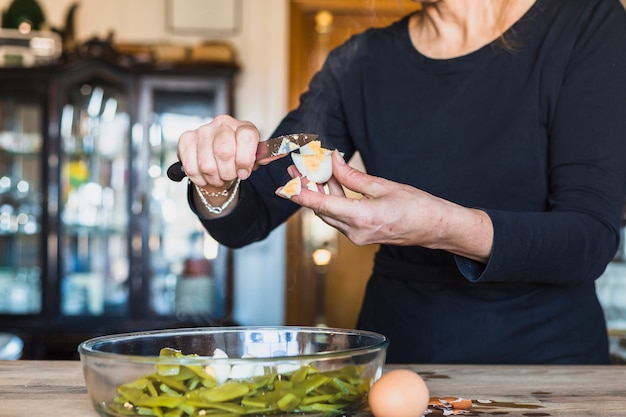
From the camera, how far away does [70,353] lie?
4047 mm

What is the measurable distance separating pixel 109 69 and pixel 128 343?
336cm

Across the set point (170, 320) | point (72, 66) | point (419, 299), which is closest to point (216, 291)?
point (170, 320)

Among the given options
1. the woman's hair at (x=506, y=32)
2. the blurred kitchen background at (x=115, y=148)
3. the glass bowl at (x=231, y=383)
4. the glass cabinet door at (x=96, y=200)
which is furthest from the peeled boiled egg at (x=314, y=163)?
the glass cabinet door at (x=96, y=200)

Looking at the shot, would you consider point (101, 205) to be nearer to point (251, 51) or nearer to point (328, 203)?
point (251, 51)

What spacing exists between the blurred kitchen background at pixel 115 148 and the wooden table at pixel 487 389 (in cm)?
292

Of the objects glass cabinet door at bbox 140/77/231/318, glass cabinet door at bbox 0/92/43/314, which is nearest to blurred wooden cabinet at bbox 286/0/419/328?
glass cabinet door at bbox 140/77/231/318

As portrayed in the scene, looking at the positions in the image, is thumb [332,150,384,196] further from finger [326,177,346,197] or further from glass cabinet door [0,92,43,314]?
glass cabinet door [0,92,43,314]

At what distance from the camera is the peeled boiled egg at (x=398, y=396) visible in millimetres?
855

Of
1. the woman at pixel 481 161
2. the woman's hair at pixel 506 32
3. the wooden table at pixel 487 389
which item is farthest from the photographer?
the woman's hair at pixel 506 32

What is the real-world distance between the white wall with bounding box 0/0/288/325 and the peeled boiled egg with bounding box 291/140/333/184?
10.6 ft

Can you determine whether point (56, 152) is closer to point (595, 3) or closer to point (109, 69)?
point (109, 69)

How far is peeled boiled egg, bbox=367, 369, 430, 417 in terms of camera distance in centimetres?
85

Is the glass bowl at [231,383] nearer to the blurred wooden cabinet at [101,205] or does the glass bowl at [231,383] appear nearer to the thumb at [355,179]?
the thumb at [355,179]

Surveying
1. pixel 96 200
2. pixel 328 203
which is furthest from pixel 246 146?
pixel 96 200
